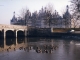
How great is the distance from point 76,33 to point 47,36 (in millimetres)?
10096

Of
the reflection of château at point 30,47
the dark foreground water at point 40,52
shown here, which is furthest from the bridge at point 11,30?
the dark foreground water at point 40,52

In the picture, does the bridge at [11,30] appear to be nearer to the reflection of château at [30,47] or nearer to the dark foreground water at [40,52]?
the reflection of château at [30,47]

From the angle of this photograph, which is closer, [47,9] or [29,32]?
[29,32]

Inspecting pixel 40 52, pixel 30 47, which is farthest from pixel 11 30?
pixel 40 52

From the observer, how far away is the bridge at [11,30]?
57.3 m

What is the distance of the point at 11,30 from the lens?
64375 mm

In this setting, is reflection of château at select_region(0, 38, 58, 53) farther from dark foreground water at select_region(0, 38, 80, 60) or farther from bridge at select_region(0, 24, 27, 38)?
bridge at select_region(0, 24, 27, 38)

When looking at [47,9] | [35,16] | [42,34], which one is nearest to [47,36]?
[42,34]

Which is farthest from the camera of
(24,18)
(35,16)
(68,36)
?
(35,16)

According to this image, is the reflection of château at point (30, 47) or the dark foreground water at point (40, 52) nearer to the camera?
the dark foreground water at point (40, 52)

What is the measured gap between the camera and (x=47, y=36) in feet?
227

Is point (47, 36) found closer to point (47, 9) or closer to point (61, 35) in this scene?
point (61, 35)


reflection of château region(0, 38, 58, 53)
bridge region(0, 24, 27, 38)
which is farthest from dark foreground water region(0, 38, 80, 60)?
bridge region(0, 24, 27, 38)

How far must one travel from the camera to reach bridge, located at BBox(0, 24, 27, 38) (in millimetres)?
57312
